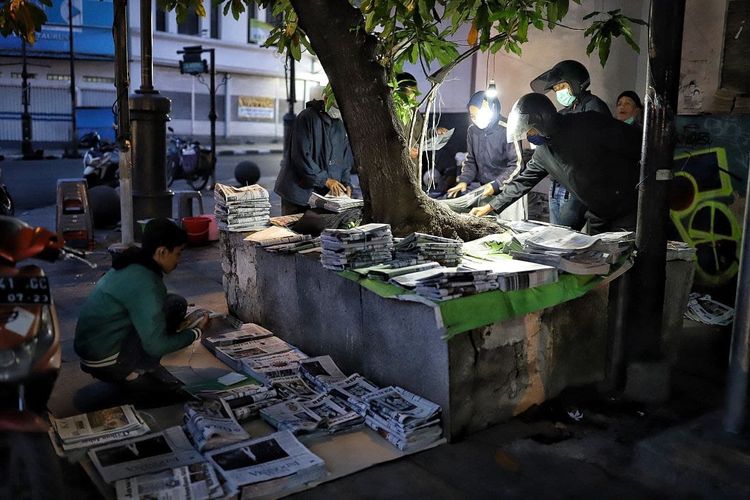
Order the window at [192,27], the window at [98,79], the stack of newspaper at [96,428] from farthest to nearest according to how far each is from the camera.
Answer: the window at [192,27]
the window at [98,79]
the stack of newspaper at [96,428]

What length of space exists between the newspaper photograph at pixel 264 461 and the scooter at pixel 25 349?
904mm

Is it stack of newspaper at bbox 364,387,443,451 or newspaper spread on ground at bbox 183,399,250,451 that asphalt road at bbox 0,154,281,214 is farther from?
stack of newspaper at bbox 364,387,443,451

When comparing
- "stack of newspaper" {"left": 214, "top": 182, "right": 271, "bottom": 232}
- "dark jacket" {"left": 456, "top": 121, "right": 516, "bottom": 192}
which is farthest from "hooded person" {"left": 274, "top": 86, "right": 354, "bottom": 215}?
"dark jacket" {"left": 456, "top": 121, "right": 516, "bottom": 192}

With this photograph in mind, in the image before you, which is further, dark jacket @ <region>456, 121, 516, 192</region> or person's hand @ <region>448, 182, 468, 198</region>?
dark jacket @ <region>456, 121, 516, 192</region>

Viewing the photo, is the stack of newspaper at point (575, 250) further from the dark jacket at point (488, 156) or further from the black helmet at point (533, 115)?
the dark jacket at point (488, 156)

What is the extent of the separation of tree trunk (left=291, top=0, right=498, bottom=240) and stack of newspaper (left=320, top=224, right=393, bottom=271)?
0.76 m

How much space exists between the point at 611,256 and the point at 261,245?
2852mm

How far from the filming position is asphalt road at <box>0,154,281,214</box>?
14781mm

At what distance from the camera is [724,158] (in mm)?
7719

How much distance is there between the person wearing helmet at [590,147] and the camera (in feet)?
19.8

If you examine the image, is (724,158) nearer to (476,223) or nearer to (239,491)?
(476,223)

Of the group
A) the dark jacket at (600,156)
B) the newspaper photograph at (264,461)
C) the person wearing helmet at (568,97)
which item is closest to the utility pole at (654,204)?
the dark jacket at (600,156)

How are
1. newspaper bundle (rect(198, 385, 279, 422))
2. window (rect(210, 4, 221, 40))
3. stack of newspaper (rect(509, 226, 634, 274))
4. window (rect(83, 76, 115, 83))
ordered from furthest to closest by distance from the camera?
window (rect(210, 4, 221, 40))
window (rect(83, 76, 115, 83))
stack of newspaper (rect(509, 226, 634, 274))
newspaper bundle (rect(198, 385, 279, 422))

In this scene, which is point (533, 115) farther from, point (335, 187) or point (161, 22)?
point (161, 22)
